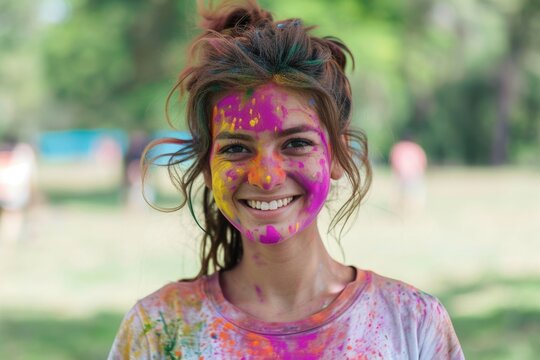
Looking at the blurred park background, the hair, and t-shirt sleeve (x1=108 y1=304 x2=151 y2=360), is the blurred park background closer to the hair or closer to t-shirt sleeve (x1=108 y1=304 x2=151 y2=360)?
the hair

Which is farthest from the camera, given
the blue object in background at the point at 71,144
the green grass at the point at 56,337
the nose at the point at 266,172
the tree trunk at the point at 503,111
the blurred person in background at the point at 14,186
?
the blue object in background at the point at 71,144

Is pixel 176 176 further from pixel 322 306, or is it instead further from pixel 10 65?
pixel 10 65

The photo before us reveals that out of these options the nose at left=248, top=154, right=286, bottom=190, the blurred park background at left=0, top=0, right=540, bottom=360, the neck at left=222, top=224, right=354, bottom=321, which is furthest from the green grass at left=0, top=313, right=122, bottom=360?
the nose at left=248, top=154, right=286, bottom=190

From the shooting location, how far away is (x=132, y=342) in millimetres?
1826

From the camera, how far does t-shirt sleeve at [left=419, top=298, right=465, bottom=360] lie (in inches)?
70.2

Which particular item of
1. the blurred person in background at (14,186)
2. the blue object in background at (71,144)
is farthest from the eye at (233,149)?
the blue object in background at (71,144)

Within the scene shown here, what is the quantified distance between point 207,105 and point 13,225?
1114cm

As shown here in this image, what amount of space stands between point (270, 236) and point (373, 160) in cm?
118

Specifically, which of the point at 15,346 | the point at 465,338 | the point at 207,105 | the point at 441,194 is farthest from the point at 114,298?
the point at 441,194

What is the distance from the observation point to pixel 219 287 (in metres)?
1.92

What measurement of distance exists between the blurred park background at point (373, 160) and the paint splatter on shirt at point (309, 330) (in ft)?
1.42

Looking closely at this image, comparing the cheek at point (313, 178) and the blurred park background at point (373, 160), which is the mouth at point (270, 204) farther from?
the blurred park background at point (373, 160)

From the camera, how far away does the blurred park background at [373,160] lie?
6.60 m

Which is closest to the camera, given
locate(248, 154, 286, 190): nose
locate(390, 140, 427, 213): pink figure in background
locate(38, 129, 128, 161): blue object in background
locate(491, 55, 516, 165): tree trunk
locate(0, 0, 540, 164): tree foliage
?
locate(248, 154, 286, 190): nose
